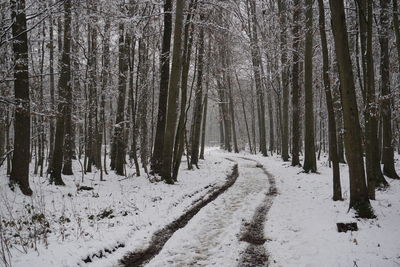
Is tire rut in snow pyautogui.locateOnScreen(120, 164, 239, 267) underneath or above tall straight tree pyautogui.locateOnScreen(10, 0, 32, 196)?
underneath

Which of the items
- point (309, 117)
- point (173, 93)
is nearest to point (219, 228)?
point (173, 93)

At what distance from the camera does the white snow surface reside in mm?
5828

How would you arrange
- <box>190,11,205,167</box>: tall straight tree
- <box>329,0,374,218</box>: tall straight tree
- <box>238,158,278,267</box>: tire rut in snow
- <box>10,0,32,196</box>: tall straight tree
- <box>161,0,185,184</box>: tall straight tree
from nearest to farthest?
<box>238,158,278,267</box>: tire rut in snow → <box>329,0,374,218</box>: tall straight tree → <box>10,0,32,196</box>: tall straight tree → <box>161,0,185,184</box>: tall straight tree → <box>190,11,205,167</box>: tall straight tree

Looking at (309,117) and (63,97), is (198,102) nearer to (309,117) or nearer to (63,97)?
(309,117)

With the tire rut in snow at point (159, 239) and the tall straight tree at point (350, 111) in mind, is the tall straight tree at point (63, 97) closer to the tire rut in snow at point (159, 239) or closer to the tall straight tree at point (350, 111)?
the tire rut in snow at point (159, 239)

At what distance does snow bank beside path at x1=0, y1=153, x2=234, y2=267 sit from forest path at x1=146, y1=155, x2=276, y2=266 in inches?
27.2

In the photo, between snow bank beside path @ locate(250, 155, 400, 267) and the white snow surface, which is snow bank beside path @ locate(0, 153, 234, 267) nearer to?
the white snow surface

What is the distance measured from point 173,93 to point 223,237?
775 cm

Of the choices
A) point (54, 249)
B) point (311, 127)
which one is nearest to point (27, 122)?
point (54, 249)

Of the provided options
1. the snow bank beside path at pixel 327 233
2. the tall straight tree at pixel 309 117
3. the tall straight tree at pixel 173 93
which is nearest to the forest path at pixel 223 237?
the snow bank beside path at pixel 327 233

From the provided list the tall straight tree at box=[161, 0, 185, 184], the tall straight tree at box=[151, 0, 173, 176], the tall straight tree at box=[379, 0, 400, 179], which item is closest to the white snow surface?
the tall straight tree at box=[379, 0, 400, 179]

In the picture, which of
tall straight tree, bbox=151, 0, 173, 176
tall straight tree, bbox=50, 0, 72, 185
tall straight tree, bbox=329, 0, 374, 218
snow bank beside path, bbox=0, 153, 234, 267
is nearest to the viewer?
snow bank beside path, bbox=0, 153, 234, 267

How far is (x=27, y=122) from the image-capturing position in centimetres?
1119

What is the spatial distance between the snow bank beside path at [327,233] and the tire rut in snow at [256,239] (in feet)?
0.50
